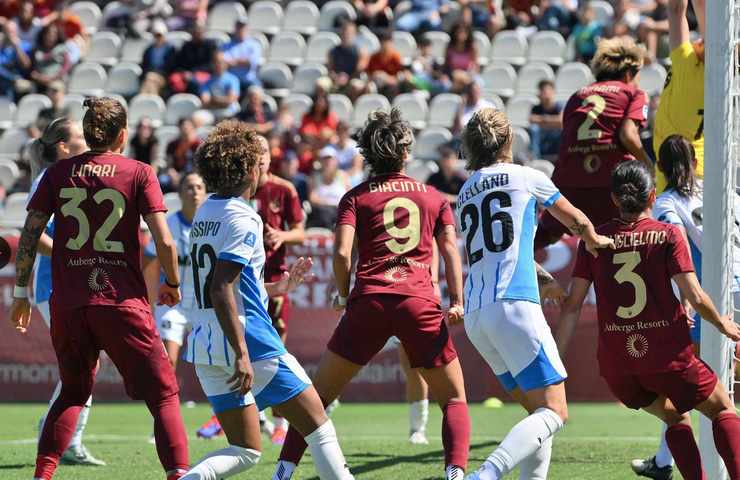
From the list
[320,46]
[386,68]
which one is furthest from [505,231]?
[320,46]

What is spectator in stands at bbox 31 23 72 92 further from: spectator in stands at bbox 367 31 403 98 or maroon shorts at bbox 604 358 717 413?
maroon shorts at bbox 604 358 717 413

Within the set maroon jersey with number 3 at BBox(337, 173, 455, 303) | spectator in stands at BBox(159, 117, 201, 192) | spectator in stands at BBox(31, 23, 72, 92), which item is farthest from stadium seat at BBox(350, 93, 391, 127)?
maroon jersey with number 3 at BBox(337, 173, 455, 303)

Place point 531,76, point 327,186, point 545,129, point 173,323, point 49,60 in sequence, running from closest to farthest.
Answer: point 173,323 → point 327,186 → point 545,129 → point 531,76 → point 49,60

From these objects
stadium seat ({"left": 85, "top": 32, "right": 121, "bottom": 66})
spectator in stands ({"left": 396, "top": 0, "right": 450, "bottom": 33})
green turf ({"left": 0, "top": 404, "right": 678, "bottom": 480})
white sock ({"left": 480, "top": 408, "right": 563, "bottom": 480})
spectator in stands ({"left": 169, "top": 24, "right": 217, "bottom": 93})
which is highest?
spectator in stands ({"left": 396, "top": 0, "right": 450, "bottom": 33})

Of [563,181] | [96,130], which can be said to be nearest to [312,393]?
[96,130]

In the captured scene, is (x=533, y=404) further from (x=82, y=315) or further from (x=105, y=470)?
(x=105, y=470)

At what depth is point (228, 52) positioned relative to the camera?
19.8 meters

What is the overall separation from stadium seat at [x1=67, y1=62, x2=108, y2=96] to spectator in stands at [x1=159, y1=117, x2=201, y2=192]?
3.28m

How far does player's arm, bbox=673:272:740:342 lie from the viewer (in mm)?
6355

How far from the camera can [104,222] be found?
664cm

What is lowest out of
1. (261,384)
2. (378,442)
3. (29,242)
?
(378,442)

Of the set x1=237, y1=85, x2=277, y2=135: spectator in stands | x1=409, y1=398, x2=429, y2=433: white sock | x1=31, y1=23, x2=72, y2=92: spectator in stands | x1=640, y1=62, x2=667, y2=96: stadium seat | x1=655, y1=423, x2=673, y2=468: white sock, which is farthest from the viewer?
x1=31, y1=23, x2=72, y2=92: spectator in stands

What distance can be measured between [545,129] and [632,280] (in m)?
10.4

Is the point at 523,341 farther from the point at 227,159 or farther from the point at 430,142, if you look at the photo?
the point at 430,142
